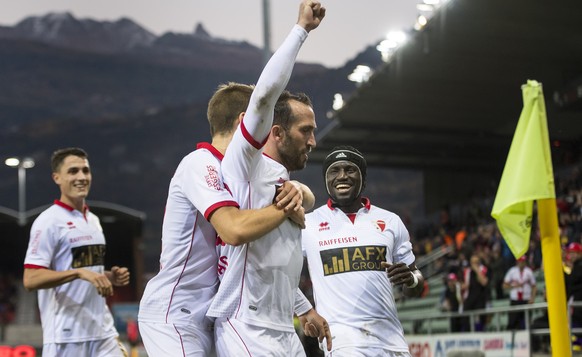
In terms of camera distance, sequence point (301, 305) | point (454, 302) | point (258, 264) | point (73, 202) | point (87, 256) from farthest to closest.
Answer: point (454, 302) < point (73, 202) < point (87, 256) < point (301, 305) < point (258, 264)

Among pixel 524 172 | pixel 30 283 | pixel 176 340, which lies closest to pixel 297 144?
pixel 176 340

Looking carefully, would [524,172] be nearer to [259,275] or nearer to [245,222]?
[259,275]

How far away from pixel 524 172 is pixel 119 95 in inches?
5806

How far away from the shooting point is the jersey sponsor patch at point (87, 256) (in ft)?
24.6

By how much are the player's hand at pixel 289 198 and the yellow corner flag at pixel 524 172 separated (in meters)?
2.02

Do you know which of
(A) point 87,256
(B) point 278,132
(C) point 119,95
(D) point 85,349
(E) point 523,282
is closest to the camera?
(B) point 278,132

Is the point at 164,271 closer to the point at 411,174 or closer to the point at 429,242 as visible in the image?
the point at 429,242

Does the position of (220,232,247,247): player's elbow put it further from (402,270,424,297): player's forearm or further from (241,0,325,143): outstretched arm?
(402,270,424,297): player's forearm

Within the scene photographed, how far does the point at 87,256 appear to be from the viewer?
7562 mm

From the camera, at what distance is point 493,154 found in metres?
35.8

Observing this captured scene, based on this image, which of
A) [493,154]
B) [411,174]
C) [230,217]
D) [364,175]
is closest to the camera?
[230,217]

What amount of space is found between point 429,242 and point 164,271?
96.3 feet

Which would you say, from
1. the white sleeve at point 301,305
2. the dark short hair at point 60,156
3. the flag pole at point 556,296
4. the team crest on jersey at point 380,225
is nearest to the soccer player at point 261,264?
the white sleeve at point 301,305

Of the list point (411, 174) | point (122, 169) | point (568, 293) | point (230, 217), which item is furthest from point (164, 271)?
point (122, 169)
